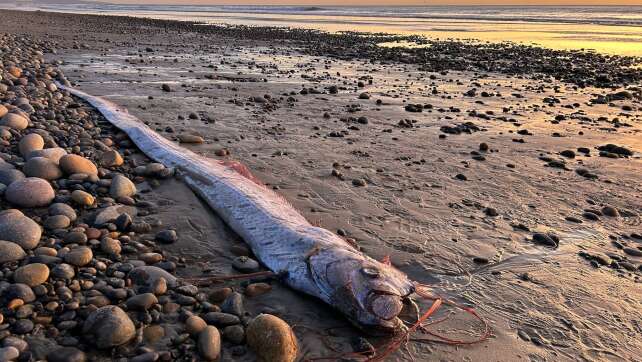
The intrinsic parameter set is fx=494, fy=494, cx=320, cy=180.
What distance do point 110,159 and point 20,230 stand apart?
7.99 feet

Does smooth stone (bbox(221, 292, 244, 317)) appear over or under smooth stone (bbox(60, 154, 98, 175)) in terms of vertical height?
under

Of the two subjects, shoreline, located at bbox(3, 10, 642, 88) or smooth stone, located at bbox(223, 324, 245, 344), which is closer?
smooth stone, located at bbox(223, 324, 245, 344)

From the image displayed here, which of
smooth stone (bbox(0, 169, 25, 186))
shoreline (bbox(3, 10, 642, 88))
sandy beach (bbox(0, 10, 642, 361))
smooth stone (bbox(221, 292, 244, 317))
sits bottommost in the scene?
shoreline (bbox(3, 10, 642, 88))

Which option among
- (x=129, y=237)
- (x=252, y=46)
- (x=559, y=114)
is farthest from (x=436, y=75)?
(x=129, y=237)

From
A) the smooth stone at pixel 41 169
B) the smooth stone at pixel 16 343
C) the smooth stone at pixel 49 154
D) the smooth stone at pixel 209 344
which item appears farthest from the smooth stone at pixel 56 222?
the smooth stone at pixel 209 344

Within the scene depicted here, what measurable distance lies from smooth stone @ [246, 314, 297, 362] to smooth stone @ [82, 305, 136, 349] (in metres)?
0.80

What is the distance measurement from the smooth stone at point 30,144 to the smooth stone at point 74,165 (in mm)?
796

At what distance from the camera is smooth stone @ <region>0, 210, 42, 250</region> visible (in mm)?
4129

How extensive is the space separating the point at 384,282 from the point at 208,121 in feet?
22.5

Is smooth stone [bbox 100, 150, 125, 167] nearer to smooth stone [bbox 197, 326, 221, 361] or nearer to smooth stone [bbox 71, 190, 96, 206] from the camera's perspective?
smooth stone [bbox 71, 190, 96, 206]

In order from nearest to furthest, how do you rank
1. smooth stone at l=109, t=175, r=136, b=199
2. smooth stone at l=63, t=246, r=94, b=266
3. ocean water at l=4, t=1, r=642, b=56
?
smooth stone at l=63, t=246, r=94, b=266
smooth stone at l=109, t=175, r=136, b=199
ocean water at l=4, t=1, r=642, b=56

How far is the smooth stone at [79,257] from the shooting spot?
3982 millimetres

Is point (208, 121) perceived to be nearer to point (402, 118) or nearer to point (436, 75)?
point (402, 118)

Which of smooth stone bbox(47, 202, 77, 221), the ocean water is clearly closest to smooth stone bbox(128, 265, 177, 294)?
smooth stone bbox(47, 202, 77, 221)
